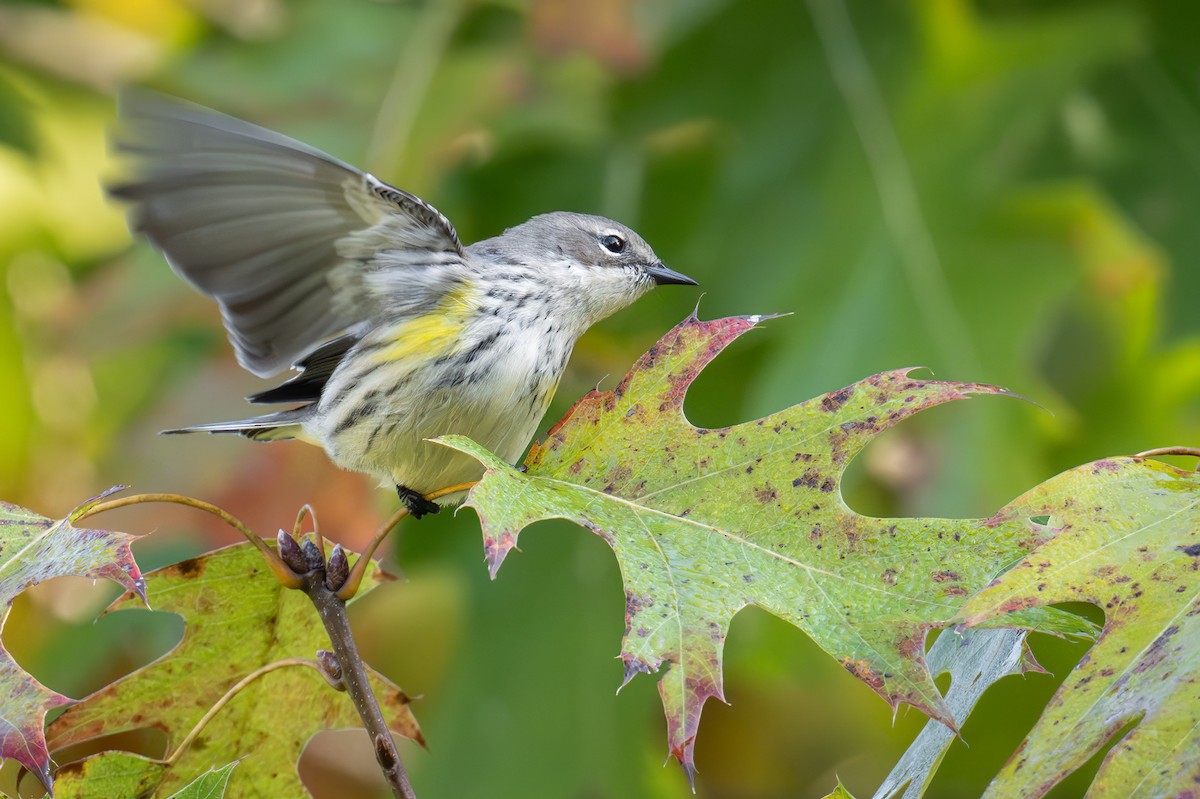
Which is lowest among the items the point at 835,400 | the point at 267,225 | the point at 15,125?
the point at 15,125

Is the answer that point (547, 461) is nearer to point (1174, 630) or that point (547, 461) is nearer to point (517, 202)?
point (1174, 630)

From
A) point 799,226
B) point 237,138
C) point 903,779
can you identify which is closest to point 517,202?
point 799,226

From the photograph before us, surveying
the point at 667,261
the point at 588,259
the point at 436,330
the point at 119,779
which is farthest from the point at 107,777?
the point at 667,261

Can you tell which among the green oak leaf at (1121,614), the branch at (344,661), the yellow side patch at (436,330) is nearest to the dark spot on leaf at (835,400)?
the green oak leaf at (1121,614)

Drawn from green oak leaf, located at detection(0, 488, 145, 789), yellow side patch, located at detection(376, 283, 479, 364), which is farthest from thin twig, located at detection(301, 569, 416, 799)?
yellow side patch, located at detection(376, 283, 479, 364)

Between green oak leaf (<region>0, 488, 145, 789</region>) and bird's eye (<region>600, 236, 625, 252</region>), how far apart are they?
155 cm

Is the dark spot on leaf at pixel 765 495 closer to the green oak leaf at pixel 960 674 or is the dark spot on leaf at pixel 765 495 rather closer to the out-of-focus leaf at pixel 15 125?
the green oak leaf at pixel 960 674

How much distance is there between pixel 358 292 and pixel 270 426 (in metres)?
0.34

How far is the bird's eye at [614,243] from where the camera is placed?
9.63 feet

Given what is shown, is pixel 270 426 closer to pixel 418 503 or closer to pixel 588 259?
pixel 418 503

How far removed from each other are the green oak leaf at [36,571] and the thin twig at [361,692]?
0.27 m

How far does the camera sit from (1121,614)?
141 cm

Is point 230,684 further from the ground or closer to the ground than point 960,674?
closer to the ground

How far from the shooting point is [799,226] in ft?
13.4
